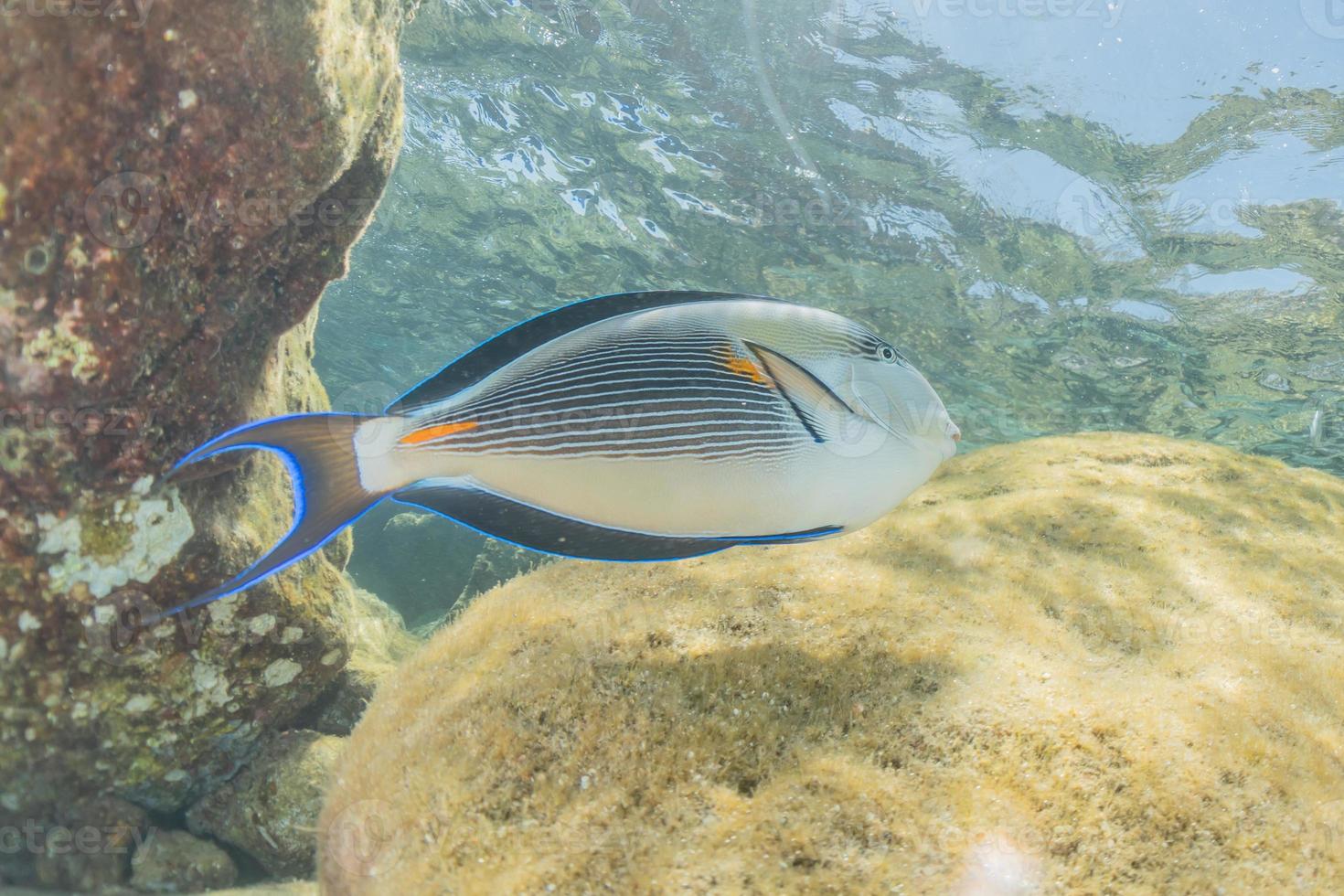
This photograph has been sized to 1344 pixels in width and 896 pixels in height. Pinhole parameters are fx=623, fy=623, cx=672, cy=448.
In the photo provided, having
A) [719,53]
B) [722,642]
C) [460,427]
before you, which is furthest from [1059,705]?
[719,53]

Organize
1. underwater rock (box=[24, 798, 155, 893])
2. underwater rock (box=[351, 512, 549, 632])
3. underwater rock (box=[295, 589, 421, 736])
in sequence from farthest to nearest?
underwater rock (box=[351, 512, 549, 632])
underwater rock (box=[295, 589, 421, 736])
underwater rock (box=[24, 798, 155, 893])

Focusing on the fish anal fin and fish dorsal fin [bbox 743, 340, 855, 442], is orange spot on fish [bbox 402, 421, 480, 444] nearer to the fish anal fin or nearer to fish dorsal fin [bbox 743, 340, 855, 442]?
the fish anal fin

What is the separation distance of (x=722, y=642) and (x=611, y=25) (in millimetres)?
9622

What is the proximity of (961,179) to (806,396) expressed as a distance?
974 centimetres

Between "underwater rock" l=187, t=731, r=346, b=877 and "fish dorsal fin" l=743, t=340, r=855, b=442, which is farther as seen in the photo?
"underwater rock" l=187, t=731, r=346, b=877

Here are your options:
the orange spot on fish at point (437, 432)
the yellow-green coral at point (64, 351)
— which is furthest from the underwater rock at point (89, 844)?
the orange spot on fish at point (437, 432)

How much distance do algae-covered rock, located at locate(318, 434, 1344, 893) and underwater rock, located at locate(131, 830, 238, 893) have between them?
2.33 metres

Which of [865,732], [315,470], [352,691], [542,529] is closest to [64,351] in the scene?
[315,470]

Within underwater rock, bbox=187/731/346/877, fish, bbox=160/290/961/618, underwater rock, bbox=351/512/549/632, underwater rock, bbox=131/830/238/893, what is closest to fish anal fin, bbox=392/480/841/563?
fish, bbox=160/290/961/618

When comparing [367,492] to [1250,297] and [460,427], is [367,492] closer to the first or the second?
[460,427]

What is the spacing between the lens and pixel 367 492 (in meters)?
1.26

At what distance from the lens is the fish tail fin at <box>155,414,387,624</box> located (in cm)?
118

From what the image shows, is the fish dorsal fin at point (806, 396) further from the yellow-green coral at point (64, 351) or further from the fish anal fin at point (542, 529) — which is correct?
the yellow-green coral at point (64, 351)

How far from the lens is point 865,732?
5.99ft
